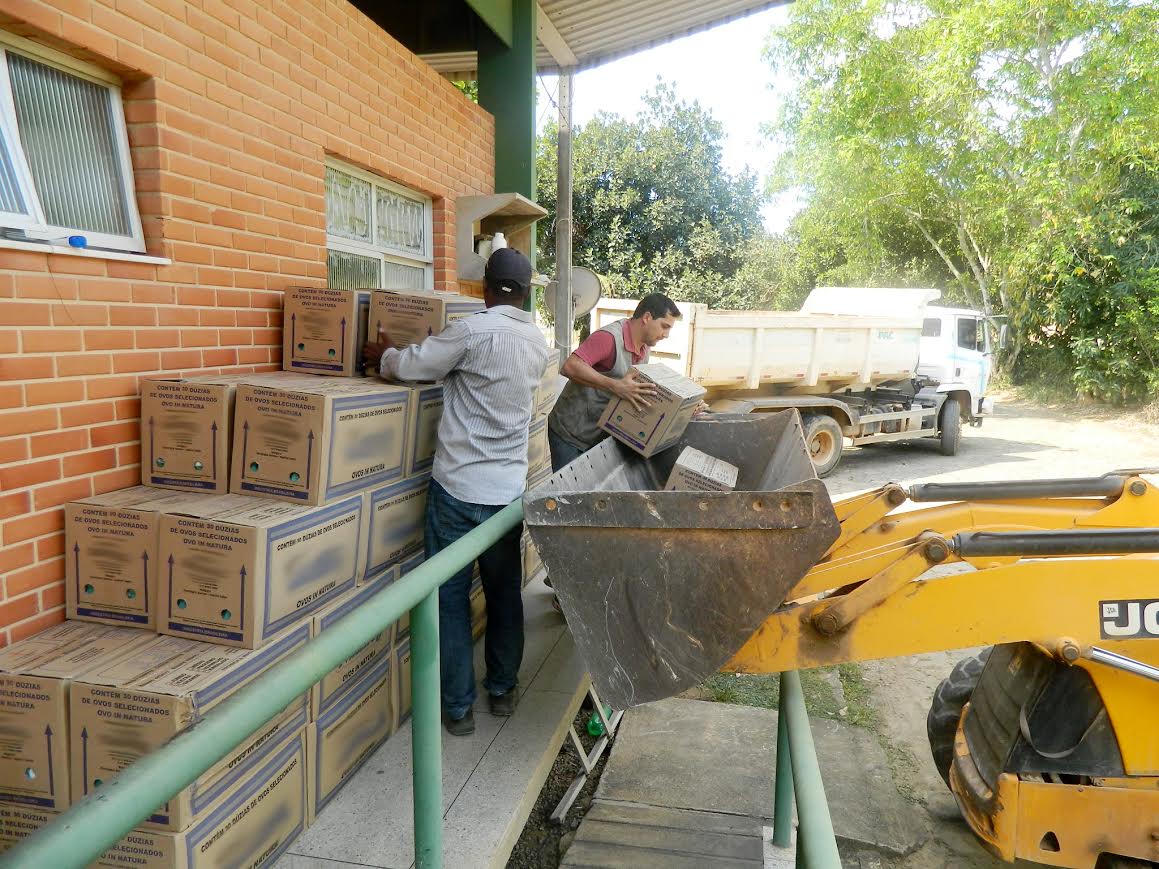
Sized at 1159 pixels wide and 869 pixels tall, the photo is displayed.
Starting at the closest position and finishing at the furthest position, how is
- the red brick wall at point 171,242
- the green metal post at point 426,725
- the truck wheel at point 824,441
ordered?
1. the green metal post at point 426,725
2. the red brick wall at point 171,242
3. the truck wheel at point 824,441

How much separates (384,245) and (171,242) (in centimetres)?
230

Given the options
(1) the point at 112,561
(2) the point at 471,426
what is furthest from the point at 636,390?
(1) the point at 112,561

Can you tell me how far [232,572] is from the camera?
2250 millimetres

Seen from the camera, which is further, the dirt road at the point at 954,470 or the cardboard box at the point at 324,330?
the dirt road at the point at 954,470

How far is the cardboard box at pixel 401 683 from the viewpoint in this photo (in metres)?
3.10

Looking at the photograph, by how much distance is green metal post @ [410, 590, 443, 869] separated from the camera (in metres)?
1.75

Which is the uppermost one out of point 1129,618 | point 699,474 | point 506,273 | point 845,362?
point 506,273

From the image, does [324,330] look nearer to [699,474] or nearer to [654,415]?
[654,415]

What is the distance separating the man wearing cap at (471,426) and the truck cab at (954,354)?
37.1ft

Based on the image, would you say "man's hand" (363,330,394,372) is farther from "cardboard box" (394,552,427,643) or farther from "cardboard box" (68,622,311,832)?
"cardboard box" (68,622,311,832)

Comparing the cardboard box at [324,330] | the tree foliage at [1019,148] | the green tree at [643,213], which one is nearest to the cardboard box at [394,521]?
the cardboard box at [324,330]

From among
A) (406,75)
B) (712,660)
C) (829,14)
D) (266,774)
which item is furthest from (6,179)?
(829,14)

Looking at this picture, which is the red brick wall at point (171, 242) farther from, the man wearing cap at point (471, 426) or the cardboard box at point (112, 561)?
the man wearing cap at point (471, 426)

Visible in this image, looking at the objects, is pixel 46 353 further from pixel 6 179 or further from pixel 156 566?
pixel 156 566
